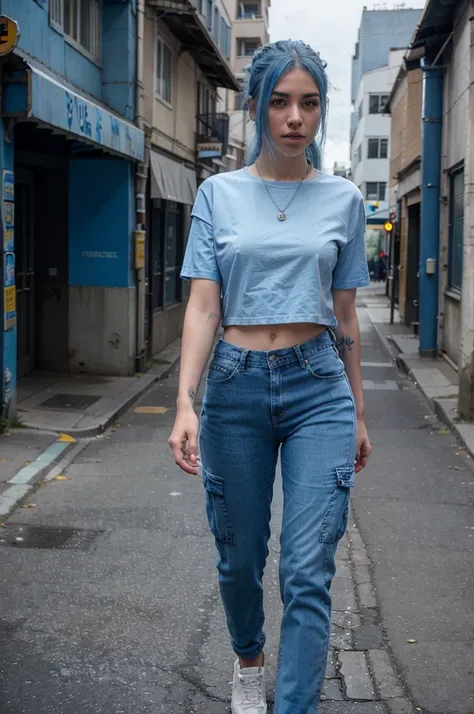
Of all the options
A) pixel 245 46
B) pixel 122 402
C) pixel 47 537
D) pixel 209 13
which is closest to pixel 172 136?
pixel 209 13

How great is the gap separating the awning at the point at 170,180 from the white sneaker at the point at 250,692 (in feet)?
42.7

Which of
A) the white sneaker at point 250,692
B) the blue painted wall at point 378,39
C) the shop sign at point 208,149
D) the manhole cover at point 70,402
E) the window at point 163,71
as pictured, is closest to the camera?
the white sneaker at point 250,692

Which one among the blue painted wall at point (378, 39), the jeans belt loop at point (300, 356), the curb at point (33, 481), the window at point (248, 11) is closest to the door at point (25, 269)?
the curb at point (33, 481)

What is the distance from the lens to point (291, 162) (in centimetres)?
320

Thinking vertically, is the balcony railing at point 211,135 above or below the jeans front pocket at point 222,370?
above

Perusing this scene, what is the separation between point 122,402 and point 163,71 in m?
8.28

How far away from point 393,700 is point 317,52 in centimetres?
238

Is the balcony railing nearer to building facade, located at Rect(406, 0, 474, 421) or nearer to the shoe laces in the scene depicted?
building facade, located at Rect(406, 0, 474, 421)

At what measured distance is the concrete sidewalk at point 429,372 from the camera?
34.1ft

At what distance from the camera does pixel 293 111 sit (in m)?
3.14

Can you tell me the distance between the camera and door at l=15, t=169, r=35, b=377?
1298cm

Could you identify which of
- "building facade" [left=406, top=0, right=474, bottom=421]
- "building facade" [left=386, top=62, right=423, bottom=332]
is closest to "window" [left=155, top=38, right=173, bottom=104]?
"building facade" [left=406, top=0, right=474, bottom=421]

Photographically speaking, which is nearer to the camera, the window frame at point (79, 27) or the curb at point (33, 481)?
the curb at point (33, 481)

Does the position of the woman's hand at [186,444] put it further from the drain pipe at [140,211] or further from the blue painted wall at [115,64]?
the drain pipe at [140,211]
